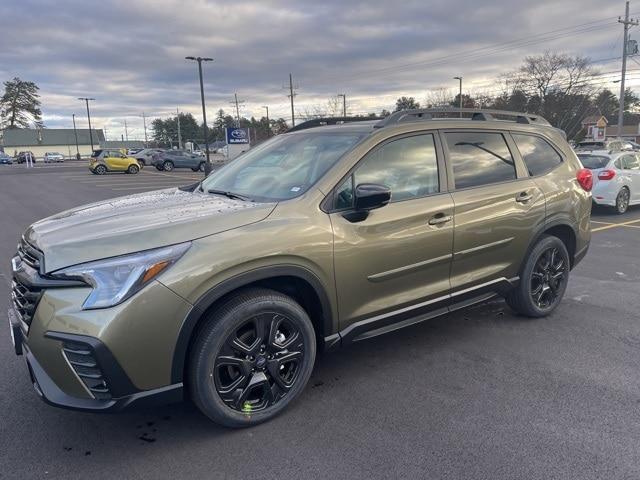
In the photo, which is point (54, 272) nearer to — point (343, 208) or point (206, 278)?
point (206, 278)

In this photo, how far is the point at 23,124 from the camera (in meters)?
96.3

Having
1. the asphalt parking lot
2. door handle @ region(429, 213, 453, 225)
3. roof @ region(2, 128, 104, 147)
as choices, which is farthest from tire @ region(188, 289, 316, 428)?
roof @ region(2, 128, 104, 147)

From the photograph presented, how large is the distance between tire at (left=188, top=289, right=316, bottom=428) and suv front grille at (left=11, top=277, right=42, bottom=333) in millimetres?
849

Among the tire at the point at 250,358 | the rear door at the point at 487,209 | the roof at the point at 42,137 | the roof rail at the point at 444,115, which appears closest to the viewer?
the tire at the point at 250,358

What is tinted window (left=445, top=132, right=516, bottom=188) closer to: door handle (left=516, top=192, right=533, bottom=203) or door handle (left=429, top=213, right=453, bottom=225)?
door handle (left=516, top=192, right=533, bottom=203)

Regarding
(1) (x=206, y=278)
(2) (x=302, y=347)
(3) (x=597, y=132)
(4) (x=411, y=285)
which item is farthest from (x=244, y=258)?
(3) (x=597, y=132)

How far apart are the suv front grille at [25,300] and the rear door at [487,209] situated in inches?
109

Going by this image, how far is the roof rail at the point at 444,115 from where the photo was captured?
3740 mm

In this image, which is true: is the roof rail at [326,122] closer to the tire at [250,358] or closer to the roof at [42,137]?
the tire at [250,358]

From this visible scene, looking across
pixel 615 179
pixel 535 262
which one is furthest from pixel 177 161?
pixel 535 262

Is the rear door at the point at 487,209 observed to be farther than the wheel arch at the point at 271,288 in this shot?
Yes

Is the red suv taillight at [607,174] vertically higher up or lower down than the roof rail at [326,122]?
lower down

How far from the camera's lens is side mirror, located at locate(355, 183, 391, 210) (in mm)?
3084

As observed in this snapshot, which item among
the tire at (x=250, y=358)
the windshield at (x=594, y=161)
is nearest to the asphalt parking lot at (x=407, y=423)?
the tire at (x=250, y=358)
